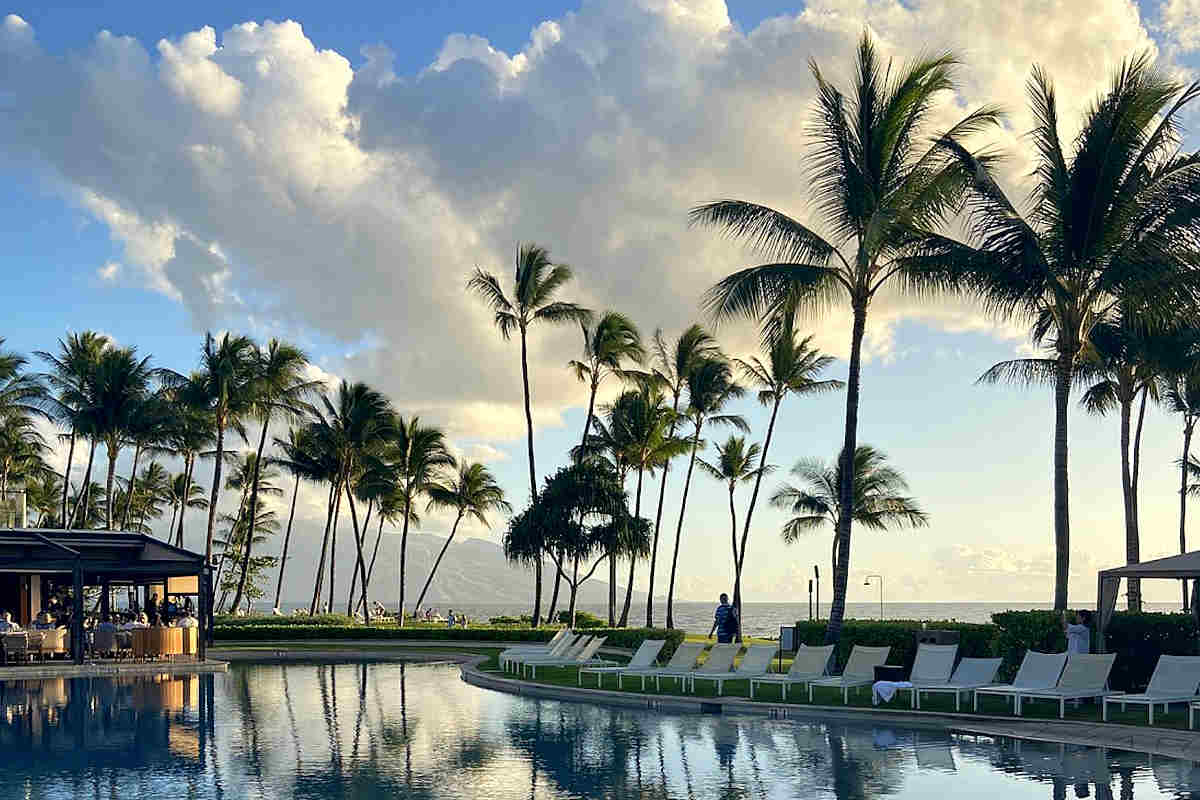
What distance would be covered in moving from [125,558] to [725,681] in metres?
17.9

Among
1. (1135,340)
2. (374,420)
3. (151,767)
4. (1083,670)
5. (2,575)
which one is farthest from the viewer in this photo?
(374,420)

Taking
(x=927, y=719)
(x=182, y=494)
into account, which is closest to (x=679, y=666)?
(x=927, y=719)

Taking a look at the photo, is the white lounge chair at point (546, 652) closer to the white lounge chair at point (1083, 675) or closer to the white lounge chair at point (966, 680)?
the white lounge chair at point (966, 680)

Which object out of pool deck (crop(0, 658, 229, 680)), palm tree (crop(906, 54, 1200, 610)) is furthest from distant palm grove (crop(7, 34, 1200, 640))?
pool deck (crop(0, 658, 229, 680))

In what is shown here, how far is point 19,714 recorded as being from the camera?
1880 cm

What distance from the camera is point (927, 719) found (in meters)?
16.1

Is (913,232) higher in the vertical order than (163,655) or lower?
higher

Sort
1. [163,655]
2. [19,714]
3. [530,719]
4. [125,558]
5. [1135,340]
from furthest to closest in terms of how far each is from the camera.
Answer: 1. [125,558]
2. [163,655]
3. [1135,340]
4. [19,714]
5. [530,719]

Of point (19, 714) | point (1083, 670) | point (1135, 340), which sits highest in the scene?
point (1135, 340)

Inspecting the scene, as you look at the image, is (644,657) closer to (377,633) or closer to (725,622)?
(725,622)

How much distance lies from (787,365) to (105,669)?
921 inches

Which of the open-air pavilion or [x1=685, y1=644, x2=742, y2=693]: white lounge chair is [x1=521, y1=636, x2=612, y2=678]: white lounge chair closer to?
[x1=685, y1=644, x2=742, y2=693]: white lounge chair

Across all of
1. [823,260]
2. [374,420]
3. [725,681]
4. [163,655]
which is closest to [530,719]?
[725,681]

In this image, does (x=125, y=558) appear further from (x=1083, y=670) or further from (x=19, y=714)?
(x=1083, y=670)
